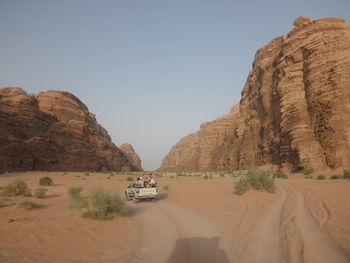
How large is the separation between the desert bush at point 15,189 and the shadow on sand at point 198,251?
12566mm

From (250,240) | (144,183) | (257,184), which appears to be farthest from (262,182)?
(250,240)

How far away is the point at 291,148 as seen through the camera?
33.5 m

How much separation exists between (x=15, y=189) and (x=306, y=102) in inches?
1407

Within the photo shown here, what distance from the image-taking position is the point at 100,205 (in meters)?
7.89

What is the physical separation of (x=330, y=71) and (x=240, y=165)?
84.8 ft

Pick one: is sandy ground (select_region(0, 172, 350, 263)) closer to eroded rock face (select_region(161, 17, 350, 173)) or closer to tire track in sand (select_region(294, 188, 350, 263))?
tire track in sand (select_region(294, 188, 350, 263))

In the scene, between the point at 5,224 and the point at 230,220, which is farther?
the point at 230,220

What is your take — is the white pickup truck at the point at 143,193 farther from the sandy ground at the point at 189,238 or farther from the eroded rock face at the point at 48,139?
the eroded rock face at the point at 48,139

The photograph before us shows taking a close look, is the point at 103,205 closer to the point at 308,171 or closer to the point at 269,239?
the point at 269,239

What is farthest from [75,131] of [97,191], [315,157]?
[97,191]

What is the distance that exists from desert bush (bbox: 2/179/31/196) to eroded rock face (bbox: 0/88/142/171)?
38.7m

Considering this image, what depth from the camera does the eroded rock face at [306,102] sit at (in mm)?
29578

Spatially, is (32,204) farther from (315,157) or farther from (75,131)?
(75,131)

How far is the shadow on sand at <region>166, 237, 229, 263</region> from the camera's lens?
441 cm
